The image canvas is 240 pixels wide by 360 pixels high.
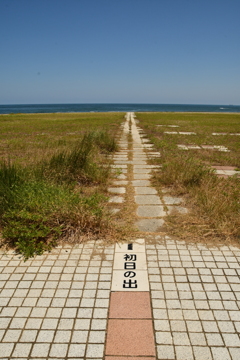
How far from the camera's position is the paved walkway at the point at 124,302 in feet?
5.94

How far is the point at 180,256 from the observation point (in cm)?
286

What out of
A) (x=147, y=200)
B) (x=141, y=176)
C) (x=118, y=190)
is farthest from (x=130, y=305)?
(x=141, y=176)

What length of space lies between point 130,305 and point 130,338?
32 centimetres

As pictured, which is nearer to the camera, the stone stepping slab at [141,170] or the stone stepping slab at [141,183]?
the stone stepping slab at [141,183]

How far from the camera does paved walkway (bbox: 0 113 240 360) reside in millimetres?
1812

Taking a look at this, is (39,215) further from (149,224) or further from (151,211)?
(151,211)

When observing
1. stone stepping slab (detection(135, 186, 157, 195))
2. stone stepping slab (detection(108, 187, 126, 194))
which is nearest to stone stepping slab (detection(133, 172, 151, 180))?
stone stepping slab (detection(135, 186, 157, 195))

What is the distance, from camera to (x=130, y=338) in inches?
73.6

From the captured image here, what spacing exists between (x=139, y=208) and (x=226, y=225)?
52.7 inches

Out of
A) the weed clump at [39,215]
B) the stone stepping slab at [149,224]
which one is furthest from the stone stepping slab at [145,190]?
the weed clump at [39,215]

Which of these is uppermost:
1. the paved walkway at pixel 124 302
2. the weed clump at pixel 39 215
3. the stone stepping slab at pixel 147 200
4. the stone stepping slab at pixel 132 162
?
the weed clump at pixel 39 215

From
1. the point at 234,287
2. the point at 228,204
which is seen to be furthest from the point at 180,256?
the point at 228,204

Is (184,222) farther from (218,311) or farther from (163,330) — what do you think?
(163,330)

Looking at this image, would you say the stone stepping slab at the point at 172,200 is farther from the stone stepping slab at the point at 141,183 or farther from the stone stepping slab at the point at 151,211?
the stone stepping slab at the point at 141,183
